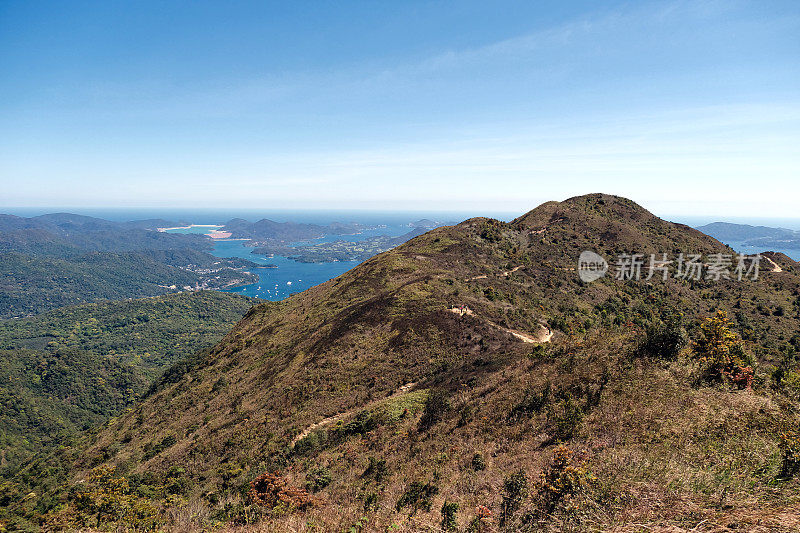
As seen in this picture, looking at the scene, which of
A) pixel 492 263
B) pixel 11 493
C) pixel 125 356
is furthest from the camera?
pixel 125 356

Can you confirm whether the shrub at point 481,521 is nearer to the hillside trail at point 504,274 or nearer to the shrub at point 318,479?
the shrub at point 318,479

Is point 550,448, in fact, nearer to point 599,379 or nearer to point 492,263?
point 599,379

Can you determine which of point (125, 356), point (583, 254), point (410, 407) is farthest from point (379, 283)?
point (125, 356)

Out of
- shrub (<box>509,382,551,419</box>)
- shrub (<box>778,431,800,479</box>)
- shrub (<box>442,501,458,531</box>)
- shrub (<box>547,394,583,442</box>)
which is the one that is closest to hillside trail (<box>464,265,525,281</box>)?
shrub (<box>509,382,551,419</box>)

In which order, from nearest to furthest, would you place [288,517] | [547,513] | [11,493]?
1. [547,513]
2. [288,517]
3. [11,493]

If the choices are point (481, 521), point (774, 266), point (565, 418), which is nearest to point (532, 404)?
point (565, 418)

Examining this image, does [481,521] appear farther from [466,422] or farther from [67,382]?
[67,382]
